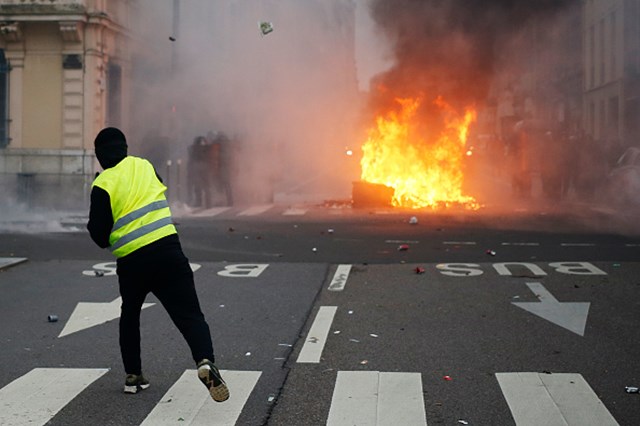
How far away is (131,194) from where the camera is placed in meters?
5.08

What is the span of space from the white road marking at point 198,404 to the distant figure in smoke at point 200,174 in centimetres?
1752

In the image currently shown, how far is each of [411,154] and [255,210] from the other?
7.18 meters

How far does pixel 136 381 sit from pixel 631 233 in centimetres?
1143

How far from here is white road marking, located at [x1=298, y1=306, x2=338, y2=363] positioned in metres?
6.12

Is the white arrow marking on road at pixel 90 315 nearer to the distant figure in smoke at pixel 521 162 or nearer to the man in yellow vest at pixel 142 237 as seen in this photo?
the man in yellow vest at pixel 142 237

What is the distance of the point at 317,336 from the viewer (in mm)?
6777

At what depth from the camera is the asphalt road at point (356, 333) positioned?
16.3 ft

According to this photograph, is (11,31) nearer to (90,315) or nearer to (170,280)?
(90,315)

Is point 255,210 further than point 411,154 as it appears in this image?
No

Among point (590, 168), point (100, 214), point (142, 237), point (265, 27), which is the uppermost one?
point (265, 27)

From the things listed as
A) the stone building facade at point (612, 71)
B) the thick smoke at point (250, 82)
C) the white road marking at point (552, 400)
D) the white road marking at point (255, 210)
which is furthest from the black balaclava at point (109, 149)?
the thick smoke at point (250, 82)

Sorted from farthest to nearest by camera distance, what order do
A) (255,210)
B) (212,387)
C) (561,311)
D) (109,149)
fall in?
1. (255,210)
2. (561,311)
3. (109,149)
4. (212,387)

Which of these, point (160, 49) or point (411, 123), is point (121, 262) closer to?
point (160, 49)

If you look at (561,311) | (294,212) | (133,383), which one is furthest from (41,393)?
(294,212)
